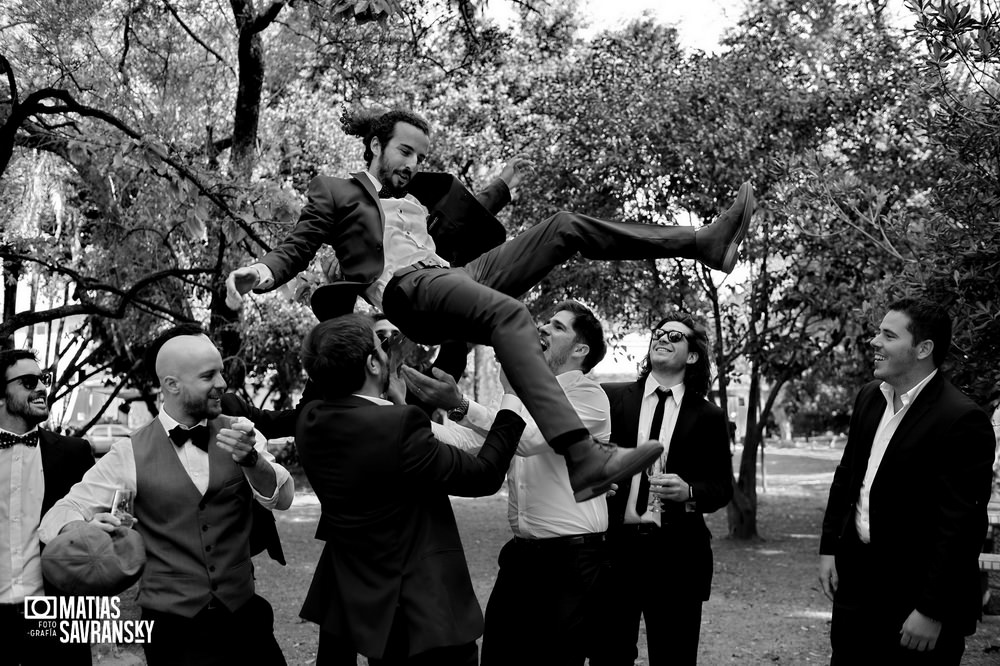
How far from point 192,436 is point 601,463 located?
61.4 inches

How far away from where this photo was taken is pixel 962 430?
12.2 feet

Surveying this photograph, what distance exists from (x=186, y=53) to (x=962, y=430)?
11074mm

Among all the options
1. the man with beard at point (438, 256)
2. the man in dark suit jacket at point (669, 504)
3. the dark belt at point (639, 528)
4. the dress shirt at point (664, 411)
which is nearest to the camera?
the man with beard at point (438, 256)

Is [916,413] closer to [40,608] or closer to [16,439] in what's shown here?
[40,608]

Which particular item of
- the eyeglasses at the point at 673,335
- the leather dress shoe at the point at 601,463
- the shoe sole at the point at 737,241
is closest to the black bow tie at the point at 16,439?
the leather dress shoe at the point at 601,463

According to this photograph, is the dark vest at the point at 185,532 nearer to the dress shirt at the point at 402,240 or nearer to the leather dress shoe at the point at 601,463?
the dress shirt at the point at 402,240

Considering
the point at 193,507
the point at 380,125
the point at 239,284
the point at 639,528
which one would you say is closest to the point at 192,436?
the point at 193,507

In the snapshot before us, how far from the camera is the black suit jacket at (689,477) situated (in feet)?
15.3

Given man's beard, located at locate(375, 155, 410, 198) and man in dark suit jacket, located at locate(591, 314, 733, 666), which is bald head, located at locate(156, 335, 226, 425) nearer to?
man's beard, located at locate(375, 155, 410, 198)

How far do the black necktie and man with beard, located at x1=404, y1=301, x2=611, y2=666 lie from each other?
0.50m

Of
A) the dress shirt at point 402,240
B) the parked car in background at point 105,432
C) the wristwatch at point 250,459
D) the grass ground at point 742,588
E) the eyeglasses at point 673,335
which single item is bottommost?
the grass ground at point 742,588

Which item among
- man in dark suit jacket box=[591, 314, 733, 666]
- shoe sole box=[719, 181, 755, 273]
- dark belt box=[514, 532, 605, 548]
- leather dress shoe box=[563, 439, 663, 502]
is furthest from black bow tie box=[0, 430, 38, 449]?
shoe sole box=[719, 181, 755, 273]

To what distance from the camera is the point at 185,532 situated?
3.42 m

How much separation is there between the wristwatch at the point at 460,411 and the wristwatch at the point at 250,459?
0.75 meters
